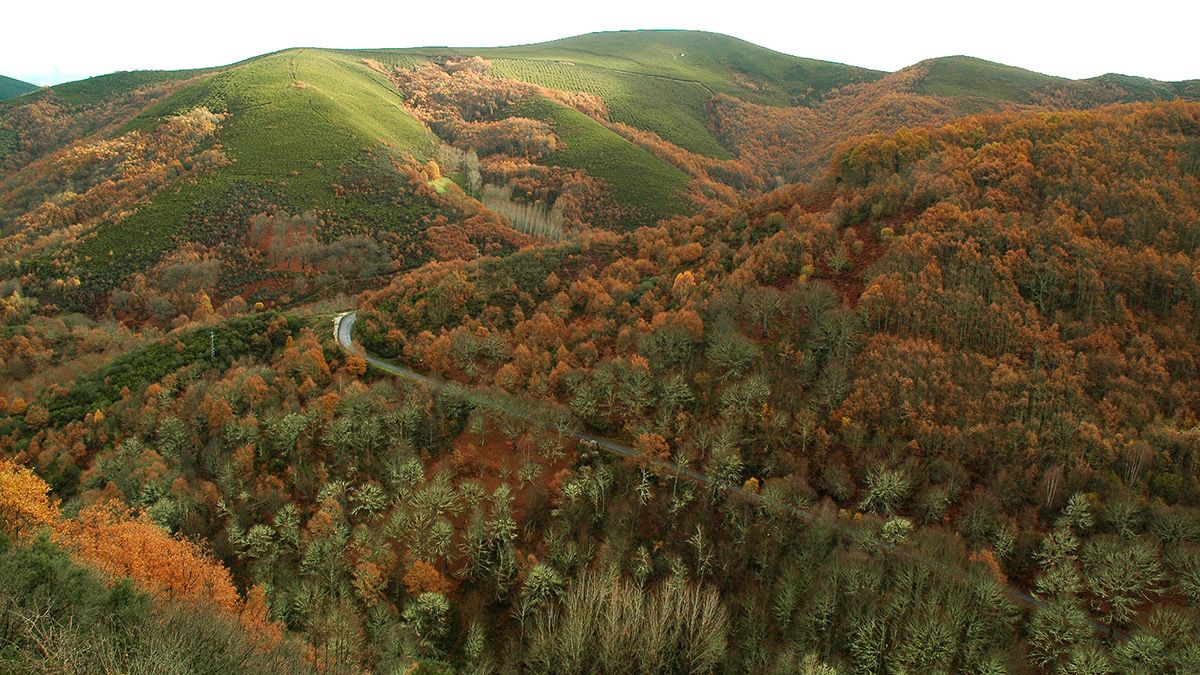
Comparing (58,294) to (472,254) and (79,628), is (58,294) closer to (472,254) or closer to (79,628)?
(472,254)

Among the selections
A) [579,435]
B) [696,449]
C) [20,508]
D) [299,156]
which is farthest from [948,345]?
[299,156]

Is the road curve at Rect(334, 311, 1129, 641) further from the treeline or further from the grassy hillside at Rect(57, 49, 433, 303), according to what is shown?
the grassy hillside at Rect(57, 49, 433, 303)

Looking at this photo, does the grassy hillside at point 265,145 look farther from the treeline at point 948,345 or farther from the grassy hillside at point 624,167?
the treeline at point 948,345

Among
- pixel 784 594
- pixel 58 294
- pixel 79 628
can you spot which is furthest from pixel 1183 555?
pixel 58 294

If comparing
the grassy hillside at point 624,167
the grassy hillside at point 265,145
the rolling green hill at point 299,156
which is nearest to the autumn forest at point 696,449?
the grassy hillside at point 265,145

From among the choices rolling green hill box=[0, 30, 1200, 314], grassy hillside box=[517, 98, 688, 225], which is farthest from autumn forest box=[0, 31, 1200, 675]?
grassy hillside box=[517, 98, 688, 225]
